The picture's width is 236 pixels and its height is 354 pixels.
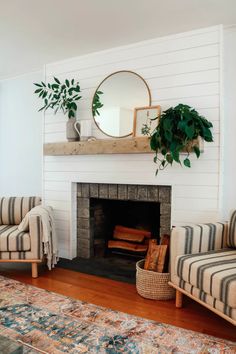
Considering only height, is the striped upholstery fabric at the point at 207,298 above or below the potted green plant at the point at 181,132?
below

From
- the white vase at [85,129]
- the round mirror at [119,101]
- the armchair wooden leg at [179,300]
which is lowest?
the armchair wooden leg at [179,300]

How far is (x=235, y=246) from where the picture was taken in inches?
92.7

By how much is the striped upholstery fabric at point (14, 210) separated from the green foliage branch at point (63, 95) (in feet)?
3.63

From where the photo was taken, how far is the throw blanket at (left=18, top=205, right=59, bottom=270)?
282 centimetres

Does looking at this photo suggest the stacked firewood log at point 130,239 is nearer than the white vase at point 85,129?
No

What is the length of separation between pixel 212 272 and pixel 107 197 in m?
1.60

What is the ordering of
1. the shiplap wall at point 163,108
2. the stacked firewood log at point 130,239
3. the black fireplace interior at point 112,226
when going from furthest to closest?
the stacked firewood log at point 130,239, the black fireplace interior at point 112,226, the shiplap wall at point 163,108

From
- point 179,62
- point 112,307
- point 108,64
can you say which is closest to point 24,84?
point 108,64

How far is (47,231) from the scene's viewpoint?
2.84 m

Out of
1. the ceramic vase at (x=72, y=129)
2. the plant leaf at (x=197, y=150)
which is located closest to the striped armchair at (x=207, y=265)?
the plant leaf at (x=197, y=150)

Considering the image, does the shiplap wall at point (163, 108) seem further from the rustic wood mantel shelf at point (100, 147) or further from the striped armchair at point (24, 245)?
the striped armchair at point (24, 245)

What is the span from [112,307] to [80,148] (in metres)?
1.63

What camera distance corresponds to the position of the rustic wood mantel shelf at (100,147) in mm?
2781

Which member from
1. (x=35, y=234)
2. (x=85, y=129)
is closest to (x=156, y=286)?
(x=35, y=234)
